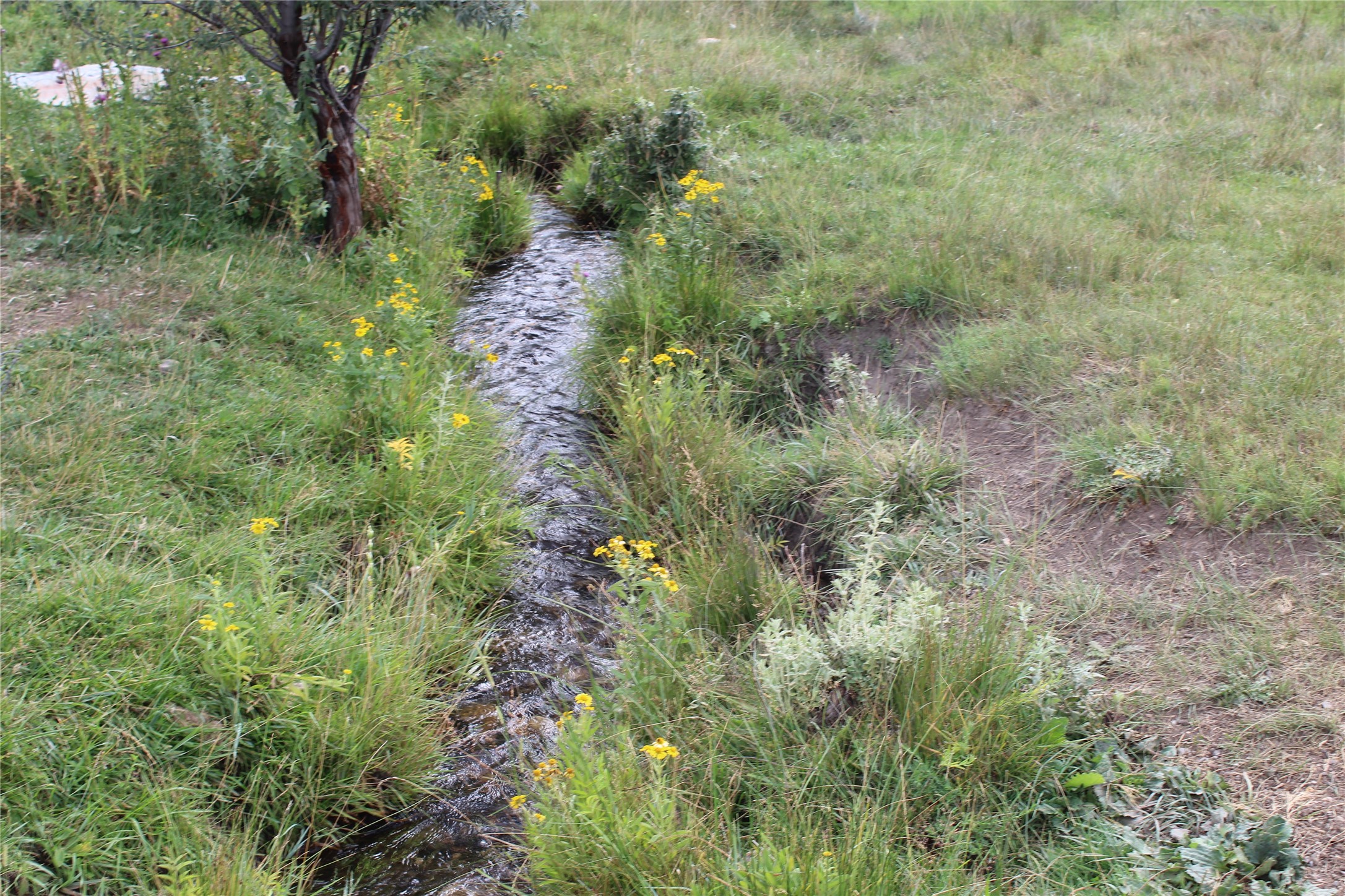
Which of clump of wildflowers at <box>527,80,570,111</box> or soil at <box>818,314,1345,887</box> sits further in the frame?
clump of wildflowers at <box>527,80,570,111</box>

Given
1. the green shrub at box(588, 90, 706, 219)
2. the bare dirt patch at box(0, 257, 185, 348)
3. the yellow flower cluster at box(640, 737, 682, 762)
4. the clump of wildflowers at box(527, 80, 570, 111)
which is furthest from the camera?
the clump of wildflowers at box(527, 80, 570, 111)

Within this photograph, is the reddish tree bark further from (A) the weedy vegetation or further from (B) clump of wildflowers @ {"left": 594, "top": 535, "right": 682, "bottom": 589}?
(B) clump of wildflowers @ {"left": 594, "top": 535, "right": 682, "bottom": 589}

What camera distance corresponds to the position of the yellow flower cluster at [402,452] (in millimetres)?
4500

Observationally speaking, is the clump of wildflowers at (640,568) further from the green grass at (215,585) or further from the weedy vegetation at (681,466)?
the green grass at (215,585)

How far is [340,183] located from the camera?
672cm

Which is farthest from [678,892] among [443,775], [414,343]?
[414,343]

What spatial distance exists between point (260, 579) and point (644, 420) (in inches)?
85.3

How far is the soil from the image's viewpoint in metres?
2.91

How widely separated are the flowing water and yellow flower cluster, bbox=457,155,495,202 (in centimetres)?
78

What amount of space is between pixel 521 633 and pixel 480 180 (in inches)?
191

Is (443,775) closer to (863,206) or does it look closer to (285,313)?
(285,313)

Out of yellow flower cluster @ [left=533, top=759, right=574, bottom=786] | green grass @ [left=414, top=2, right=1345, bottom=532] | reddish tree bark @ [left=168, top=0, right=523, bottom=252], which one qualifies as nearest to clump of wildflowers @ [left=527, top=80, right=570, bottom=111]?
green grass @ [left=414, top=2, right=1345, bottom=532]

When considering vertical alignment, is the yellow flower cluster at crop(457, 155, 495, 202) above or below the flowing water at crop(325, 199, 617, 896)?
above

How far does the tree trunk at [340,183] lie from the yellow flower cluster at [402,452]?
2.76m
